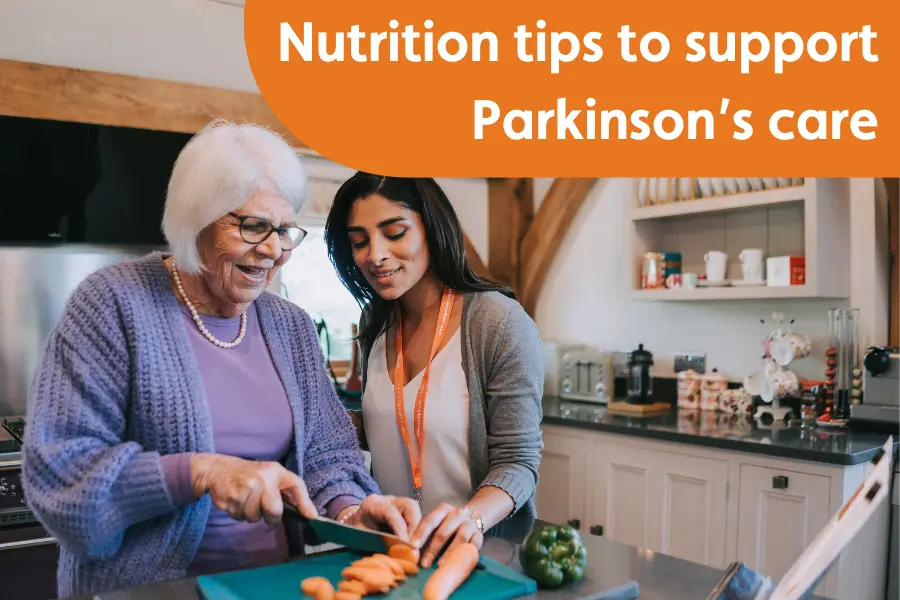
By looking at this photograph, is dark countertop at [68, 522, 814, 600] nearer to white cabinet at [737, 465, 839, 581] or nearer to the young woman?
the young woman

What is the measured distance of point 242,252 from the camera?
1.33 meters

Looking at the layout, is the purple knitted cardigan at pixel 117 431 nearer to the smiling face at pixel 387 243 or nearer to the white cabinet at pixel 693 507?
the smiling face at pixel 387 243

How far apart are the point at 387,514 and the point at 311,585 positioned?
8.7 inches

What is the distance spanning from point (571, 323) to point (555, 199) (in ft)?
2.18

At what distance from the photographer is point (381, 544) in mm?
1225

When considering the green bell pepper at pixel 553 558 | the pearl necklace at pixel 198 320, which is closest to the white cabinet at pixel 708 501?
the green bell pepper at pixel 553 558

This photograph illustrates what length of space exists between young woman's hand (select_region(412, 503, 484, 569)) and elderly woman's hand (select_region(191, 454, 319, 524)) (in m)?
0.18

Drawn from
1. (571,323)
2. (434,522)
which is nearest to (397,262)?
(434,522)

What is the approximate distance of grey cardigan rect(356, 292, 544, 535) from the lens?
1625mm

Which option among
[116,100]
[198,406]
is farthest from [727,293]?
[116,100]

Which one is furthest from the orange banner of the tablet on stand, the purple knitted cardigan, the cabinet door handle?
the tablet on stand

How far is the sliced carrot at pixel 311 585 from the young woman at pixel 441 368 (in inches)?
20.7

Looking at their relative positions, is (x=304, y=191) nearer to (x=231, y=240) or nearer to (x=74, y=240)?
(x=231, y=240)

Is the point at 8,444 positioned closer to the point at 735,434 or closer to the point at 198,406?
the point at 198,406
